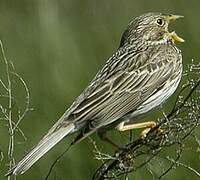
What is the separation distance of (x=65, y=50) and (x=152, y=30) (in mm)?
2502

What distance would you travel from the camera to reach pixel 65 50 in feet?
33.9

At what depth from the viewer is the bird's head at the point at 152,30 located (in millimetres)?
7914

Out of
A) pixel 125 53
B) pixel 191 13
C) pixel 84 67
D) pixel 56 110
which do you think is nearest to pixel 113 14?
pixel 191 13

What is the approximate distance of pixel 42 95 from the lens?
914cm

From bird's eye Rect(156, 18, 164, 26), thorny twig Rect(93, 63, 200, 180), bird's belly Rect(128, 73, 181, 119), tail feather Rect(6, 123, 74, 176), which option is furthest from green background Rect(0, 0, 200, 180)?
thorny twig Rect(93, 63, 200, 180)

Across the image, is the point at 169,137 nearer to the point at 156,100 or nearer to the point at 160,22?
the point at 156,100

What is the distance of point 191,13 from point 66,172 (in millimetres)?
3434

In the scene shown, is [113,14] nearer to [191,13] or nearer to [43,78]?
[191,13]

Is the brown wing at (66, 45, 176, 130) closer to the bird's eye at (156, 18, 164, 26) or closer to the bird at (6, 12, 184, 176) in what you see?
the bird at (6, 12, 184, 176)

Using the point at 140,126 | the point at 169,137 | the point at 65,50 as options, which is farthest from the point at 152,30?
the point at 65,50

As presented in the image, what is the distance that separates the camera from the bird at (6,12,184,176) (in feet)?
21.9

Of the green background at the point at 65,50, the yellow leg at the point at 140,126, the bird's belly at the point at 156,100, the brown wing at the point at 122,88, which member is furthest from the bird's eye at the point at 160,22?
the yellow leg at the point at 140,126

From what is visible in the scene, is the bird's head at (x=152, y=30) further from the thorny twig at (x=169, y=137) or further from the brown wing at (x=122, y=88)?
the thorny twig at (x=169, y=137)

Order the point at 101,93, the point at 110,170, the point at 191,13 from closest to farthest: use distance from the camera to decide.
Result: the point at 110,170 < the point at 101,93 < the point at 191,13
